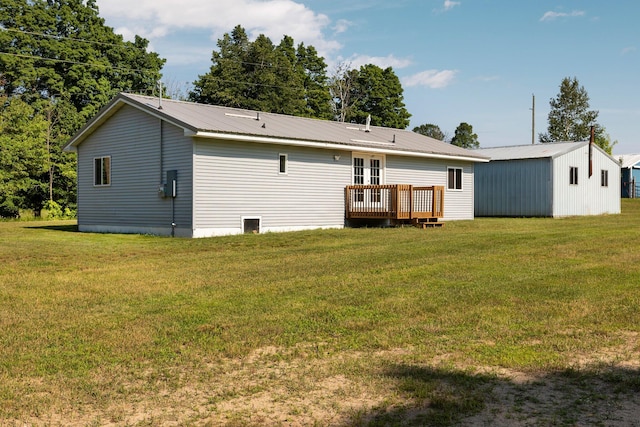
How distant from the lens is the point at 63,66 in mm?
43625

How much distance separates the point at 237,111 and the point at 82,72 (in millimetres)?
24680

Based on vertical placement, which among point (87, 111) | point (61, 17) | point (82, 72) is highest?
point (61, 17)

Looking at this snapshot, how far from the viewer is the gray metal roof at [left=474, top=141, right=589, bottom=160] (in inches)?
1179

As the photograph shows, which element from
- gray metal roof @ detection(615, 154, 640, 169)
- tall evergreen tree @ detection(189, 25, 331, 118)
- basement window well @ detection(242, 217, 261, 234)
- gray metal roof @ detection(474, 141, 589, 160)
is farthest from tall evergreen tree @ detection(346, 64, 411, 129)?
basement window well @ detection(242, 217, 261, 234)

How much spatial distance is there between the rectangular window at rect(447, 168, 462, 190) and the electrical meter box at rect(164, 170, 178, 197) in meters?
11.8

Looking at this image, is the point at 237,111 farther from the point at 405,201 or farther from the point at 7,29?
the point at 7,29

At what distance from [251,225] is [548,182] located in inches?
613

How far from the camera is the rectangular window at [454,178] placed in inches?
Answer: 1041

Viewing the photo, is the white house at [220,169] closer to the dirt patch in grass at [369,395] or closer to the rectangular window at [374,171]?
the rectangular window at [374,171]

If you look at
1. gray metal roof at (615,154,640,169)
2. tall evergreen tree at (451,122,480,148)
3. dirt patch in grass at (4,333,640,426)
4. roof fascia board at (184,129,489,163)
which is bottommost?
dirt patch in grass at (4,333,640,426)

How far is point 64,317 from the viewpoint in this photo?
7406 millimetres

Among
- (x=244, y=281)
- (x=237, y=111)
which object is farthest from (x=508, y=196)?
(x=244, y=281)

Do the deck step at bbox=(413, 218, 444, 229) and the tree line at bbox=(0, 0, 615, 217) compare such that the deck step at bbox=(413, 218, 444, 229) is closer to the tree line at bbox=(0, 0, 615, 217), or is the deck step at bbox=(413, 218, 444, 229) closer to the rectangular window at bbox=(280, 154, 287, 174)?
the rectangular window at bbox=(280, 154, 287, 174)

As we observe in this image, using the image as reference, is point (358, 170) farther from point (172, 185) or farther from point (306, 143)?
point (172, 185)
